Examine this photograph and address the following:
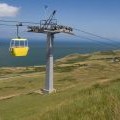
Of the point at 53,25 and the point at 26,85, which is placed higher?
the point at 53,25

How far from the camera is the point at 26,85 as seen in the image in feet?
195

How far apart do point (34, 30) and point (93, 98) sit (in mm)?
36719

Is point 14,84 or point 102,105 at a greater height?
point 102,105

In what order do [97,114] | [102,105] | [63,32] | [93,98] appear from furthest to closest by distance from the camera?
[63,32], [93,98], [102,105], [97,114]

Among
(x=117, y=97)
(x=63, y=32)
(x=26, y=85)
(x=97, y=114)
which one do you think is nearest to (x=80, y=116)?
(x=97, y=114)

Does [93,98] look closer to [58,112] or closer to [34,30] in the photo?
[58,112]

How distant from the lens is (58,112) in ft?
31.9

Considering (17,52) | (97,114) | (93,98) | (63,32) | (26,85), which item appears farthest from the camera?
(26,85)

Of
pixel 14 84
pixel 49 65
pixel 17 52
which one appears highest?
pixel 17 52

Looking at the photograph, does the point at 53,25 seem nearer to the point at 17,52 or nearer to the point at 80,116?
the point at 17,52

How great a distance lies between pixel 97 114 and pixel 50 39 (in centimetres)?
3905

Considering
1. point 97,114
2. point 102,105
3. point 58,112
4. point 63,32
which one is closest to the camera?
point 97,114

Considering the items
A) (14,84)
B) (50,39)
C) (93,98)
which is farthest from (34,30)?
(93,98)

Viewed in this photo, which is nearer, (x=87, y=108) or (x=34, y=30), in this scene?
(x=87, y=108)
